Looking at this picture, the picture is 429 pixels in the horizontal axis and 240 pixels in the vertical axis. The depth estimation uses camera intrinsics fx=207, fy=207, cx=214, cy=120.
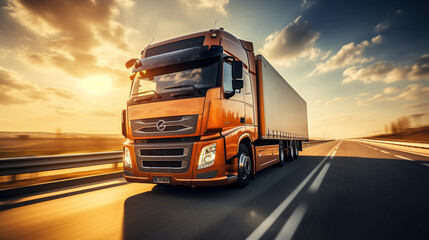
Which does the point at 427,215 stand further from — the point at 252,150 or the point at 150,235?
the point at 150,235

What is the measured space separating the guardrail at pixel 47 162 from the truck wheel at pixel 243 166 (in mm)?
4323

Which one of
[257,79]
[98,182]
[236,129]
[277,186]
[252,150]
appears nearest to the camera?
[236,129]

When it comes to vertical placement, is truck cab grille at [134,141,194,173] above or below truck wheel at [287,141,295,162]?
above

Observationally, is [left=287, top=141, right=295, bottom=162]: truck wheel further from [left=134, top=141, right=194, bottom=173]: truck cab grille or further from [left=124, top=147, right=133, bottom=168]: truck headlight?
[left=124, top=147, right=133, bottom=168]: truck headlight

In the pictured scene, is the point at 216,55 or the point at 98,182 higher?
the point at 216,55

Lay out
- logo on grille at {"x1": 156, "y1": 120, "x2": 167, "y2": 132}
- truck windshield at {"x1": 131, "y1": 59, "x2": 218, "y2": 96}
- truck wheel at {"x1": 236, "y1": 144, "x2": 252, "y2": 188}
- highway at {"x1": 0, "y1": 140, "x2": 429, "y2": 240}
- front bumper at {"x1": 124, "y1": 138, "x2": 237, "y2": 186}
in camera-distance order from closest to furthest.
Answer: highway at {"x1": 0, "y1": 140, "x2": 429, "y2": 240}, front bumper at {"x1": 124, "y1": 138, "x2": 237, "y2": 186}, logo on grille at {"x1": 156, "y1": 120, "x2": 167, "y2": 132}, truck windshield at {"x1": 131, "y1": 59, "x2": 218, "y2": 96}, truck wheel at {"x1": 236, "y1": 144, "x2": 252, "y2": 188}

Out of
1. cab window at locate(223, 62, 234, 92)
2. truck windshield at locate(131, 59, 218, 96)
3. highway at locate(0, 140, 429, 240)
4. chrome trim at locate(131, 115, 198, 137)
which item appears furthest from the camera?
cab window at locate(223, 62, 234, 92)

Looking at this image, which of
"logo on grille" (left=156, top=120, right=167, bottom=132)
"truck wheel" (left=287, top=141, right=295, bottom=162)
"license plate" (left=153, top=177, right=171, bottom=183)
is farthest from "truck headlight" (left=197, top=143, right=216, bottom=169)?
"truck wheel" (left=287, top=141, right=295, bottom=162)

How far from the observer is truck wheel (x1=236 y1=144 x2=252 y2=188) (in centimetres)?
458

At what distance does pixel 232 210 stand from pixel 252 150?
2152 mm

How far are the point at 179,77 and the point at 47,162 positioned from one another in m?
3.79

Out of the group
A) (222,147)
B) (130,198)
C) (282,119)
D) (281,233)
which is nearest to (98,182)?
(130,198)

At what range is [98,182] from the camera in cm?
568

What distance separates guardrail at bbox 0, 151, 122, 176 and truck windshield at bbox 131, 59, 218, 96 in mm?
2668
